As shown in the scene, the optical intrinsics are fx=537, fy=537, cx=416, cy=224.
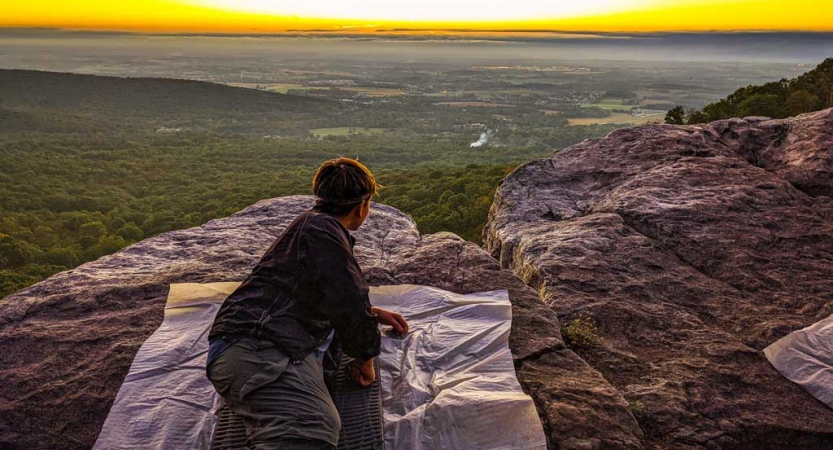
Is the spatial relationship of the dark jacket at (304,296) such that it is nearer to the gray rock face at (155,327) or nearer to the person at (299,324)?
the person at (299,324)

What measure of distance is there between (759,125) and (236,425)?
9526 mm

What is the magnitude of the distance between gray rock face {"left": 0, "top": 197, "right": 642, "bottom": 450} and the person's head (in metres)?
1.74

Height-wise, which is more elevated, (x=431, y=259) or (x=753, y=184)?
(x=753, y=184)

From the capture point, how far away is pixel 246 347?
3010 mm

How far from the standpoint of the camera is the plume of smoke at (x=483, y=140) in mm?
77975

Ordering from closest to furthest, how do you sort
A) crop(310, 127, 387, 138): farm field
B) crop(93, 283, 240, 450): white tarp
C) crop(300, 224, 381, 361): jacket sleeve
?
crop(300, 224, 381, 361): jacket sleeve
crop(93, 283, 240, 450): white tarp
crop(310, 127, 387, 138): farm field

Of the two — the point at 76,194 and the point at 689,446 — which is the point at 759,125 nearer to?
the point at 689,446

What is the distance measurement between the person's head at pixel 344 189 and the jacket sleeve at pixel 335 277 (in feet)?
0.73

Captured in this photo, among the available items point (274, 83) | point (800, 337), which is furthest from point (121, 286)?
point (274, 83)

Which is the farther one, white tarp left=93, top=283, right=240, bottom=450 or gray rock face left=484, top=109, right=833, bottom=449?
gray rock face left=484, top=109, right=833, bottom=449

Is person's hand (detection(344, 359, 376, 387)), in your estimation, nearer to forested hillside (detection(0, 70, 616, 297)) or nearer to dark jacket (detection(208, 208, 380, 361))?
dark jacket (detection(208, 208, 380, 361))

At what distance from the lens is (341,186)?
3.26m

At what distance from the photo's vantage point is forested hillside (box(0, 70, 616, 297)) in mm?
31344

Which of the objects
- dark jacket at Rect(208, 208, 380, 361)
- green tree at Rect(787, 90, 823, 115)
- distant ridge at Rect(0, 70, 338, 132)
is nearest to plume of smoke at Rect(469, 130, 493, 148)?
distant ridge at Rect(0, 70, 338, 132)
